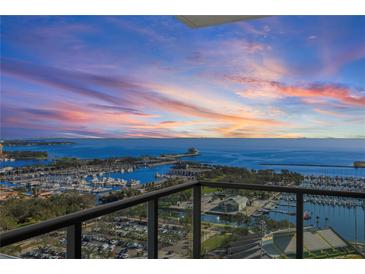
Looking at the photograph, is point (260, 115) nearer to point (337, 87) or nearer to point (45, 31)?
point (337, 87)

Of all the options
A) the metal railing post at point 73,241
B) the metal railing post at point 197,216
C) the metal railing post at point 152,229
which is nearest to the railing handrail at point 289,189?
the metal railing post at point 197,216

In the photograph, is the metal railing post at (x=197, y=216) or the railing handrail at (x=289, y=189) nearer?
the railing handrail at (x=289, y=189)

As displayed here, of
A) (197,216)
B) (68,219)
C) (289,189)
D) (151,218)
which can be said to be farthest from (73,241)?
(289,189)

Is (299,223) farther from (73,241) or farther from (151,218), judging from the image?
(73,241)

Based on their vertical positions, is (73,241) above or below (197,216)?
above

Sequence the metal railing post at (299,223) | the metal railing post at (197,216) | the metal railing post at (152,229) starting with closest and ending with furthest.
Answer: the metal railing post at (152,229), the metal railing post at (299,223), the metal railing post at (197,216)

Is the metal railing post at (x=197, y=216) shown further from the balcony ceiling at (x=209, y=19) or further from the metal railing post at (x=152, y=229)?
the balcony ceiling at (x=209, y=19)

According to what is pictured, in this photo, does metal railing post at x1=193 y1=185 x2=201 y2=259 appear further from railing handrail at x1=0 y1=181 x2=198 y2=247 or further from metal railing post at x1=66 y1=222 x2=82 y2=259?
metal railing post at x1=66 y1=222 x2=82 y2=259

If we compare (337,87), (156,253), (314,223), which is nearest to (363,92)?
(337,87)
